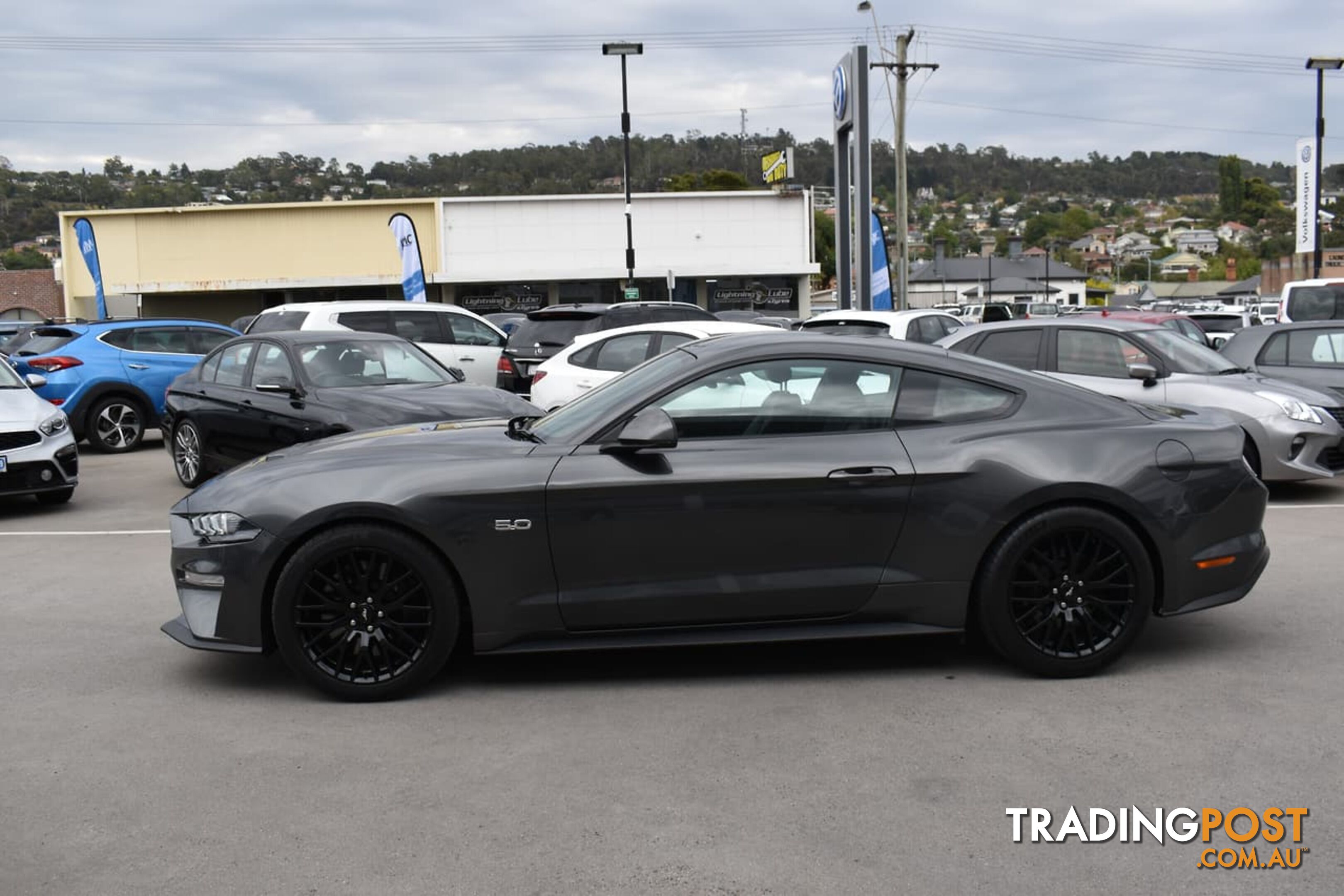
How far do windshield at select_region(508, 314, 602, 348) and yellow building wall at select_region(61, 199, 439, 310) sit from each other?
31958 millimetres

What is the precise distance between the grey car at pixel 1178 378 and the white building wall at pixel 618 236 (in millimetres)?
36633

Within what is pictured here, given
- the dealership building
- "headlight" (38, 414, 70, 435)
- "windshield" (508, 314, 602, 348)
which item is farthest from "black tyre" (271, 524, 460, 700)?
the dealership building

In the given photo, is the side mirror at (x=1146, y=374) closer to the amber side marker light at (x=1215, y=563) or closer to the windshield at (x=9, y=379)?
the amber side marker light at (x=1215, y=563)

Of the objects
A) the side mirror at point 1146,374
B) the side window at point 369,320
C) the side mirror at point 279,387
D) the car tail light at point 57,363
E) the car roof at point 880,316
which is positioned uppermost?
the side window at point 369,320

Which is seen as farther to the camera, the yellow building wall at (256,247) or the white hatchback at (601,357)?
the yellow building wall at (256,247)

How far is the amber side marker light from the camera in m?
5.30

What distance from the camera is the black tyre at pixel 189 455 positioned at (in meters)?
11.5

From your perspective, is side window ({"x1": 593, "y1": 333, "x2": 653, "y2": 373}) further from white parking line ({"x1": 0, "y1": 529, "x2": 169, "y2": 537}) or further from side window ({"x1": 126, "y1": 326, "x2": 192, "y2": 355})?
side window ({"x1": 126, "y1": 326, "x2": 192, "y2": 355})

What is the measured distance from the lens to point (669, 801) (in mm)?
4023

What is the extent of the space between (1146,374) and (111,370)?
37.8 feet

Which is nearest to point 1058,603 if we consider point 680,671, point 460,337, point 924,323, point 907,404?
point 907,404

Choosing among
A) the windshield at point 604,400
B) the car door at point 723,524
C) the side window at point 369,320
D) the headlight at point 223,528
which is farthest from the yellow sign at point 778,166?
the headlight at point 223,528

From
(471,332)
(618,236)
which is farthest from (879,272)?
(618,236)

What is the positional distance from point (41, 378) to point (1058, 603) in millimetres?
10829
